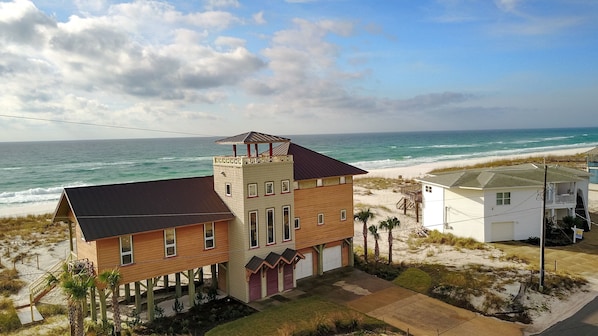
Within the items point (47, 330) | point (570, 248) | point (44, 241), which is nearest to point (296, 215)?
point (47, 330)

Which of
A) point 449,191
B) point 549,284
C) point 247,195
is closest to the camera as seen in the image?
point 247,195

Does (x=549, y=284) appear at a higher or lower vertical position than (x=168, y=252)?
lower

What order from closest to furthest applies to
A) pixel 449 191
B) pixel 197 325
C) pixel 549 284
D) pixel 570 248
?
1. pixel 197 325
2. pixel 549 284
3. pixel 570 248
4. pixel 449 191

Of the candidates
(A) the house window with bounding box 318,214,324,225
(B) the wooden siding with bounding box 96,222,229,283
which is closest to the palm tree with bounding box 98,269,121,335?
(B) the wooden siding with bounding box 96,222,229,283

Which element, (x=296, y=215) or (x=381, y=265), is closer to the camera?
(x=296, y=215)

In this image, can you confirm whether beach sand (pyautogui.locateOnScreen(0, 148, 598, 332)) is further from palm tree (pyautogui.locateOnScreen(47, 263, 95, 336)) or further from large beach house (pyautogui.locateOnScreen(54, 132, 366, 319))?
palm tree (pyautogui.locateOnScreen(47, 263, 95, 336))

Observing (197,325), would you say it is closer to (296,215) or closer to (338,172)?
(296,215)

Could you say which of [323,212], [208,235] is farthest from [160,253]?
[323,212]
